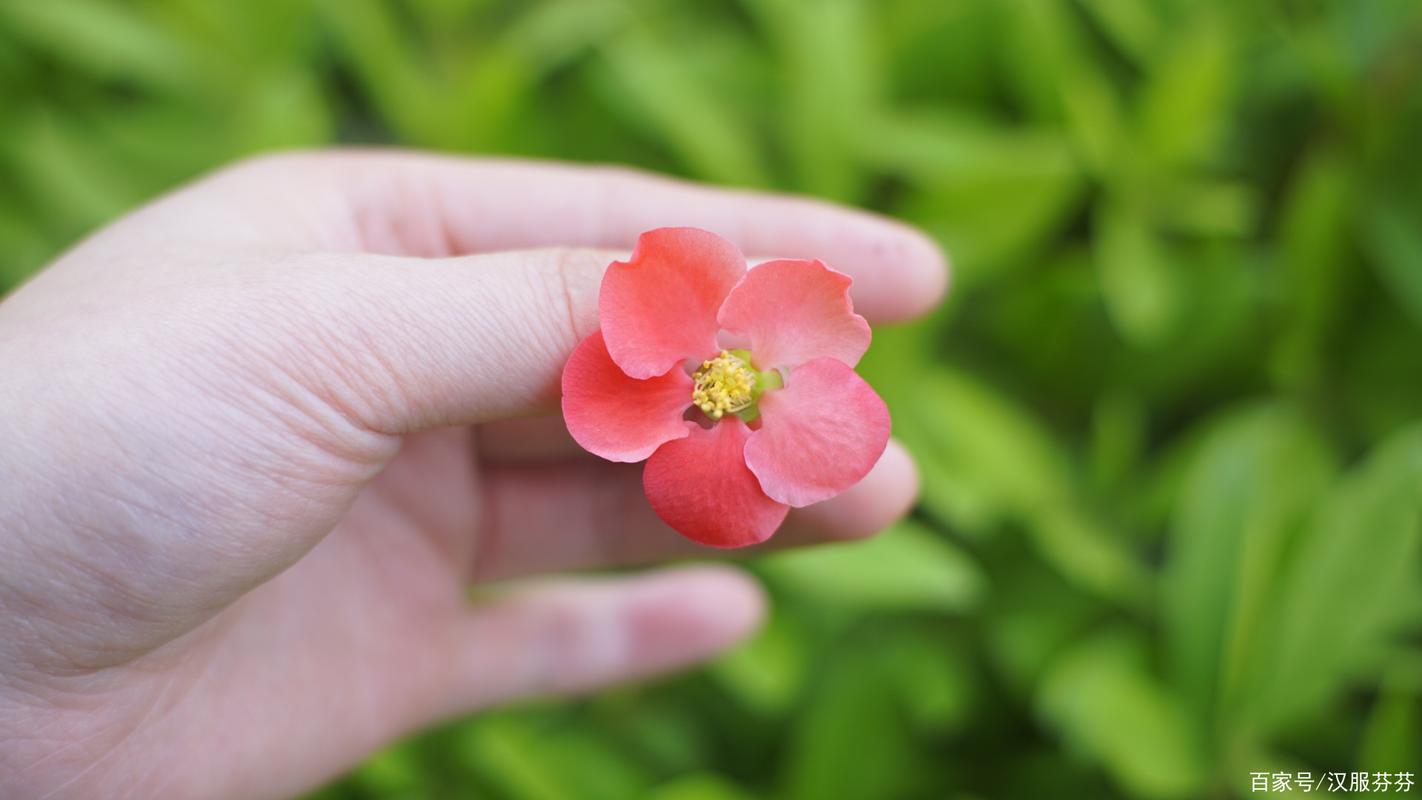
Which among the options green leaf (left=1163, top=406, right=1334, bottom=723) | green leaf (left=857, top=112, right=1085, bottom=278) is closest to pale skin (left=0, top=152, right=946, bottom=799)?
green leaf (left=857, top=112, right=1085, bottom=278)

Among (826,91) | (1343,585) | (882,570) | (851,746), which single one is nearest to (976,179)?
(826,91)

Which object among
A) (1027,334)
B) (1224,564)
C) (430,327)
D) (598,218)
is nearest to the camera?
(430,327)

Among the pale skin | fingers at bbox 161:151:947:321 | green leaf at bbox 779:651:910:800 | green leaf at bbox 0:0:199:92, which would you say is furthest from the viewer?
green leaf at bbox 0:0:199:92

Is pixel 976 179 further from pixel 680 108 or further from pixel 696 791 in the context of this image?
pixel 696 791

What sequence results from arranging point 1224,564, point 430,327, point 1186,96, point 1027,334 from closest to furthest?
point 430,327, point 1224,564, point 1186,96, point 1027,334

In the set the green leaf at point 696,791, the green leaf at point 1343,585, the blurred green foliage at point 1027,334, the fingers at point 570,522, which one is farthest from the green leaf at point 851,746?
the green leaf at point 1343,585

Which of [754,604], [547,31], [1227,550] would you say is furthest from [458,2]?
[1227,550]

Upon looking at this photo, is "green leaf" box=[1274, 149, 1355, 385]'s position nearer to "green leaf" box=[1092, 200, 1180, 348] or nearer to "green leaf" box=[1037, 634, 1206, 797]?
"green leaf" box=[1092, 200, 1180, 348]
